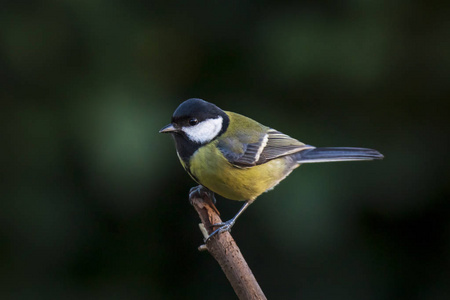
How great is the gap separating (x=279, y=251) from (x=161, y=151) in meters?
0.73

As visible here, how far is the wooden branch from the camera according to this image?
1722mm

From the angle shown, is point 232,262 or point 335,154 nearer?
point 232,262

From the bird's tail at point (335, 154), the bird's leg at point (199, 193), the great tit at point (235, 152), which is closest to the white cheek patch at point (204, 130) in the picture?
the great tit at point (235, 152)

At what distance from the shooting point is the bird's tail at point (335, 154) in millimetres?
2375

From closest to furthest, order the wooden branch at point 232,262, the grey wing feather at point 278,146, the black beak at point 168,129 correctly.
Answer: the wooden branch at point 232,262
the black beak at point 168,129
the grey wing feather at point 278,146

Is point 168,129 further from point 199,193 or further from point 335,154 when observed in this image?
point 335,154

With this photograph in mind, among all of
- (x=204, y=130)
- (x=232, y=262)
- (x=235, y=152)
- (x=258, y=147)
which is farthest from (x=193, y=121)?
(x=232, y=262)

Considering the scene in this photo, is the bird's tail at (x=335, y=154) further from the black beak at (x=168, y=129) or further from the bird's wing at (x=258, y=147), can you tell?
the black beak at (x=168, y=129)

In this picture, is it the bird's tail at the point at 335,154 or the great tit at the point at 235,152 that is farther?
the bird's tail at the point at 335,154

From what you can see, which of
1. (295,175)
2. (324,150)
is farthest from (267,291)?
(324,150)

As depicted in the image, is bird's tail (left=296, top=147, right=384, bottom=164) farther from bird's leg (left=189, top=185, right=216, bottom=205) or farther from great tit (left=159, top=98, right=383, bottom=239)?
bird's leg (left=189, top=185, right=216, bottom=205)

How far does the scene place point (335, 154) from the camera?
246 centimetres

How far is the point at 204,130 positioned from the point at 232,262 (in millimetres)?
635

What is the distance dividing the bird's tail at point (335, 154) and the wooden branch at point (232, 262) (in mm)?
585
